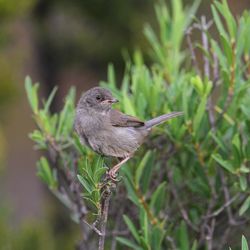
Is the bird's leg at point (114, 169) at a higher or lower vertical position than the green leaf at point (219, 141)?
higher

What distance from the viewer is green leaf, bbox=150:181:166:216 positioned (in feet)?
12.0

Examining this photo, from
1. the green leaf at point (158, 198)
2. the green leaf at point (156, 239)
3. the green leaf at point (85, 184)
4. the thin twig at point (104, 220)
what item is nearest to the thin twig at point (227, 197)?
the green leaf at point (158, 198)

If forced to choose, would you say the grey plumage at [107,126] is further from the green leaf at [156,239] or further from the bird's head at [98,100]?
the green leaf at [156,239]

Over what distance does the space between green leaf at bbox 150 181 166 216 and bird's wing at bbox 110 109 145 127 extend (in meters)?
0.34

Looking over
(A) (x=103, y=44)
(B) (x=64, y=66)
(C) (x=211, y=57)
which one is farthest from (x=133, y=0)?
(C) (x=211, y=57)

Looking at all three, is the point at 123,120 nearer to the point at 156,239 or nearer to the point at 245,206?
the point at 156,239

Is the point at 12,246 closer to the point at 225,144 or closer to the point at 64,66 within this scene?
the point at 225,144

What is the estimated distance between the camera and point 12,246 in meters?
5.53

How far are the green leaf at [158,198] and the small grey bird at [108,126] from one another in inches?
8.5

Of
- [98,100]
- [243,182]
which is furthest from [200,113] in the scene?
[98,100]

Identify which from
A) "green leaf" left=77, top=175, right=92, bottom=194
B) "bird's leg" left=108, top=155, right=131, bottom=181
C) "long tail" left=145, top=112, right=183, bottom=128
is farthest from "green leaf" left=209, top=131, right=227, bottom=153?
"green leaf" left=77, top=175, right=92, bottom=194

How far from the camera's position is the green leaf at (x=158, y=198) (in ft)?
12.0

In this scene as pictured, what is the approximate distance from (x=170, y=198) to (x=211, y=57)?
0.79 metres

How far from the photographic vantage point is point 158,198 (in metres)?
3.70
